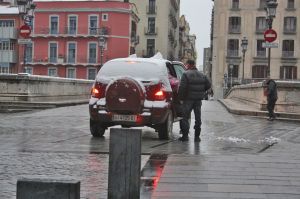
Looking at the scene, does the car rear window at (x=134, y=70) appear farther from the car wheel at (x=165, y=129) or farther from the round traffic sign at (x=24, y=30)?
the round traffic sign at (x=24, y=30)

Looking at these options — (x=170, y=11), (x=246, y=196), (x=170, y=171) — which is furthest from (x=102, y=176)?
(x=170, y=11)

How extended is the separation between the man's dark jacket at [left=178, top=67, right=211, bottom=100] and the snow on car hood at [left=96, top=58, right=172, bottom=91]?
0.36 meters

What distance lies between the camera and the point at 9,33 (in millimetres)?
69938

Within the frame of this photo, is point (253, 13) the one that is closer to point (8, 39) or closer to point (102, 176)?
point (8, 39)

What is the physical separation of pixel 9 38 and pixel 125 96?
61503 mm

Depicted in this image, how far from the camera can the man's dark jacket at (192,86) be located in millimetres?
11820

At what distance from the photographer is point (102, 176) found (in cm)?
764

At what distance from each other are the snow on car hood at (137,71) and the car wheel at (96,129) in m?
0.97

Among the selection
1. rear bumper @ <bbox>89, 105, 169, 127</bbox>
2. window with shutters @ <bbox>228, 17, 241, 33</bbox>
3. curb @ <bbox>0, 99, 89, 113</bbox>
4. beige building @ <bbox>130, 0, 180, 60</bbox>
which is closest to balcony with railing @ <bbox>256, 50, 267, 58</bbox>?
window with shutters @ <bbox>228, 17, 241, 33</bbox>

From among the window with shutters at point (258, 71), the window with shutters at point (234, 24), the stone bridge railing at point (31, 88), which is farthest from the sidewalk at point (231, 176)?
the window with shutters at point (234, 24)

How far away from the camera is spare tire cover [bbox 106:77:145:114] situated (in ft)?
36.8

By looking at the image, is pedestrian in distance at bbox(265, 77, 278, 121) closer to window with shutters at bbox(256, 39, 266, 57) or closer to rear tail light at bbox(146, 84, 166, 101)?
rear tail light at bbox(146, 84, 166, 101)

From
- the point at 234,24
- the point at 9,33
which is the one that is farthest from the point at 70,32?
the point at 234,24

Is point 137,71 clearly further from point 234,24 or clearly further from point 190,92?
point 234,24
